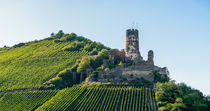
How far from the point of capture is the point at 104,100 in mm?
43844

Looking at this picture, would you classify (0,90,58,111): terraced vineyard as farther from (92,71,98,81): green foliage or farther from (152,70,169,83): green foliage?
(152,70,169,83): green foliage

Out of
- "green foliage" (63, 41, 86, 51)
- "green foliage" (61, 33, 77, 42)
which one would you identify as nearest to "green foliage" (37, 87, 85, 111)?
"green foliage" (63, 41, 86, 51)

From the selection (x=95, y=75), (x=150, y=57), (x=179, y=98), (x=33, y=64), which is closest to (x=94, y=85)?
(x=95, y=75)

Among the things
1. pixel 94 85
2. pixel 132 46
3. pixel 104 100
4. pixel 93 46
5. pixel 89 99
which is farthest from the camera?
pixel 93 46

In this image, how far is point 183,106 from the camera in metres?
37.5

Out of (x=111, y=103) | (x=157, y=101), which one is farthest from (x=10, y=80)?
(x=157, y=101)

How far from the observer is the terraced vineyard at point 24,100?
4922 cm

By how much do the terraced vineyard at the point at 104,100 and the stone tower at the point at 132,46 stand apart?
39.4ft

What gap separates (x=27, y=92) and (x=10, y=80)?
10.3m

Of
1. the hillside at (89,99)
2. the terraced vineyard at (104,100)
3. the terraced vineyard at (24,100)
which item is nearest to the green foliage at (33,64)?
the terraced vineyard at (24,100)

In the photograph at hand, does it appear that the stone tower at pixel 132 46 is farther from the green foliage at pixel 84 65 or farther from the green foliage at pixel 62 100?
the green foliage at pixel 62 100

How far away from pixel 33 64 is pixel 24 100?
20316mm

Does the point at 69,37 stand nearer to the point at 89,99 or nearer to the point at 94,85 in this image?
the point at 94,85

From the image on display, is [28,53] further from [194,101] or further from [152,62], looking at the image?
[194,101]
